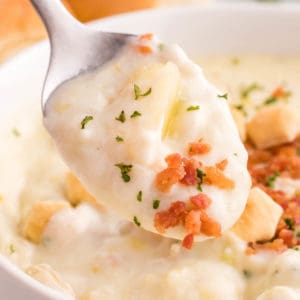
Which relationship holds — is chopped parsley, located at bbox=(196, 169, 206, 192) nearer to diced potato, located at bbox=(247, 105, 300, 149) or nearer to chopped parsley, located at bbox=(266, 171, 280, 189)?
chopped parsley, located at bbox=(266, 171, 280, 189)

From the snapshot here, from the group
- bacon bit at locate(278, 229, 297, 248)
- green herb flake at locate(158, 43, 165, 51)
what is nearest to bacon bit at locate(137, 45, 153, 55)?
green herb flake at locate(158, 43, 165, 51)

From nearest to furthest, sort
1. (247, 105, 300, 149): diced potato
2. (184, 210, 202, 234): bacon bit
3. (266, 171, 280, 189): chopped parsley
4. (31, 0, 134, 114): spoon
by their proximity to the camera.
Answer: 1. (184, 210, 202, 234): bacon bit
2. (31, 0, 134, 114): spoon
3. (266, 171, 280, 189): chopped parsley
4. (247, 105, 300, 149): diced potato

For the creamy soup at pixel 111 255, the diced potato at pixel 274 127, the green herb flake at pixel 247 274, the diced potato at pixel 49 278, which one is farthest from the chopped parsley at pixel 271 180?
the diced potato at pixel 49 278

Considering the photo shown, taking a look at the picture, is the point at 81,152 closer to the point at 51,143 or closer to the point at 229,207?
the point at 229,207

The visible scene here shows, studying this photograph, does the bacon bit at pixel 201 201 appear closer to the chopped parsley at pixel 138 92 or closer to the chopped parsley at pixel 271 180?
the chopped parsley at pixel 138 92

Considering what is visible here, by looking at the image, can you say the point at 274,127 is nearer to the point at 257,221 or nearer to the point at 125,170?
the point at 257,221

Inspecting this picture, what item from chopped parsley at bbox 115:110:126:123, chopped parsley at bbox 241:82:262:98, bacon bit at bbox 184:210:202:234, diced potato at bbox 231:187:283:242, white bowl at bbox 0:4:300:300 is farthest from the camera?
white bowl at bbox 0:4:300:300
